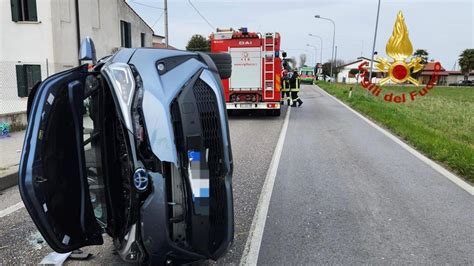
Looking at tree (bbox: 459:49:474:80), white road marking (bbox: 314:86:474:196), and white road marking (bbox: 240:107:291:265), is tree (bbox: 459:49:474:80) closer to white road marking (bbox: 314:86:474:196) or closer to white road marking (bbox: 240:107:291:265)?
white road marking (bbox: 314:86:474:196)

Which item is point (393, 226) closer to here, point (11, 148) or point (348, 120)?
point (11, 148)

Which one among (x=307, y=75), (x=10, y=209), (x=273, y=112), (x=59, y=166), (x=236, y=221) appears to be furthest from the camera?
(x=307, y=75)

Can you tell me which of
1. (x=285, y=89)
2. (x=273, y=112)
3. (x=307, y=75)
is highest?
(x=285, y=89)

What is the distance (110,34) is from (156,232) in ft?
70.4

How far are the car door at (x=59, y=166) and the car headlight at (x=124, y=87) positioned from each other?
30 cm

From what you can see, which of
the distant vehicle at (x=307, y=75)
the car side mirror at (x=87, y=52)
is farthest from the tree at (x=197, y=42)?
the car side mirror at (x=87, y=52)

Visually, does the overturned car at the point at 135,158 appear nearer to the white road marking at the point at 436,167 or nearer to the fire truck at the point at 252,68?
the white road marking at the point at 436,167

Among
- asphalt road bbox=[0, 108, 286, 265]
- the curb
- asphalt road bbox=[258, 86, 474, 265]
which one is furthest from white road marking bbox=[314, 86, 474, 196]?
the curb

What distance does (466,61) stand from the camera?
100375 mm

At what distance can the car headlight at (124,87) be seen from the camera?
2.68 meters

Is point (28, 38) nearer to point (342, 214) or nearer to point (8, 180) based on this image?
point (8, 180)

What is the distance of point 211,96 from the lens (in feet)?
9.54

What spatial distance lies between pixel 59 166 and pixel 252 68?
11.8 m

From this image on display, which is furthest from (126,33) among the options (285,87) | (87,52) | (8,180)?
(87,52)
